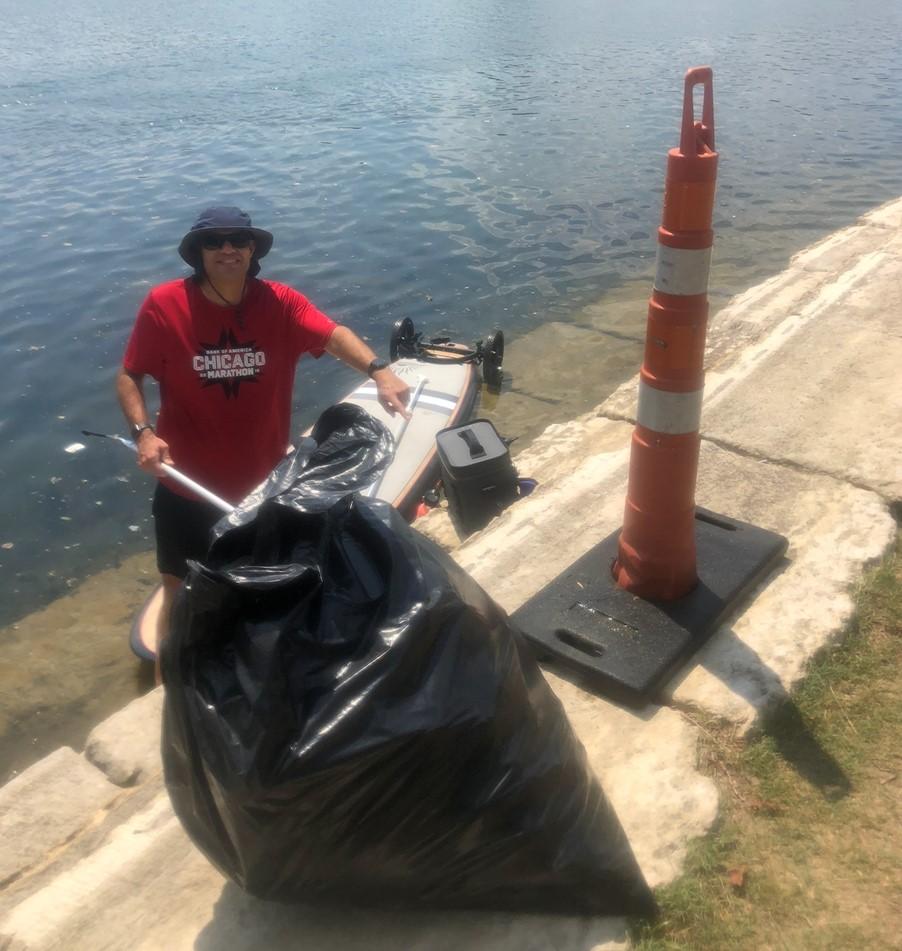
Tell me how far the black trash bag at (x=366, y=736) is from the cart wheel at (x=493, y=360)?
5.84m

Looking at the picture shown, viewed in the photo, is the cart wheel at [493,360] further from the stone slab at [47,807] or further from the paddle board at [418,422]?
the stone slab at [47,807]

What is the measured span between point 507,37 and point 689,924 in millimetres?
35141

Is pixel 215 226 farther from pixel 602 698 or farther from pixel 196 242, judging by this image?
pixel 602 698

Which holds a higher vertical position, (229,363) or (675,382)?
(675,382)

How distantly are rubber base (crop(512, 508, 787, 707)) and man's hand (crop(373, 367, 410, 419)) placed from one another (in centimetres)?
92

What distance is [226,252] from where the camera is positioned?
3.47 metres

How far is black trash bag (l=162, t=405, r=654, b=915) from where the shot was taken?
6.10ft

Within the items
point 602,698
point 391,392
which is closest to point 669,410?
point 602,698

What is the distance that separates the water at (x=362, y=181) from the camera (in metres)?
8.50

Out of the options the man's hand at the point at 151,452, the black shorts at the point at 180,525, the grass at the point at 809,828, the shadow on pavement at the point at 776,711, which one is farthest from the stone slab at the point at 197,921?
the black shorts at the point at 180,525

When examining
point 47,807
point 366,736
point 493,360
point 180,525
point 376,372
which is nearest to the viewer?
point 366,736

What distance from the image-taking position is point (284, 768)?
5.94 ft

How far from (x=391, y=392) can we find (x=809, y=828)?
2091 mm

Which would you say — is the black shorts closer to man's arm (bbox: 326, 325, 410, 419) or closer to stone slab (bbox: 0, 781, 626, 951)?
man's arm (bbox: 326, 325, 410, 419)
